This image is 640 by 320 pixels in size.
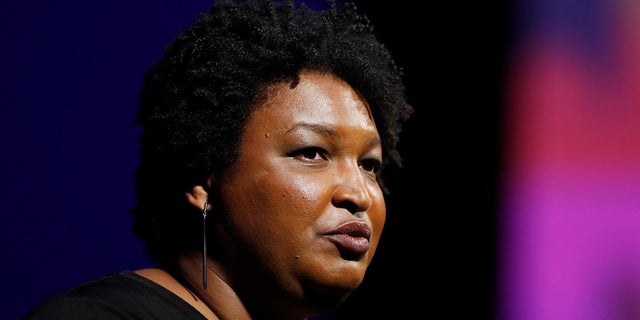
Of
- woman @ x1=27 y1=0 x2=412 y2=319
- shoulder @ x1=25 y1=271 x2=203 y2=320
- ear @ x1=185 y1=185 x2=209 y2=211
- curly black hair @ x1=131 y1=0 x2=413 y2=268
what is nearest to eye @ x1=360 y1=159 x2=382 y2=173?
woman @ x1=27 y1=0 x2=412 y2=319

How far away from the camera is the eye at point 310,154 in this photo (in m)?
1.34

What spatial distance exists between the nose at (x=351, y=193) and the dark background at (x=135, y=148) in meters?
0.66

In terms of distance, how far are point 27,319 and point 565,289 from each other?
1.26 m

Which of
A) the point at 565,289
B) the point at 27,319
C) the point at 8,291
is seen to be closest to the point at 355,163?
the point at 27,319

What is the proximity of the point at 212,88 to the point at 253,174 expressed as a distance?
21 cm

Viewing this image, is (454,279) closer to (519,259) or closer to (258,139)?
(519,259)

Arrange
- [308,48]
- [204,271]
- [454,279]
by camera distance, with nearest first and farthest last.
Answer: [204,271]
[308,48]
[454,279]

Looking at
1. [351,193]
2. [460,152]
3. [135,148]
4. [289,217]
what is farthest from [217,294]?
[460,152]

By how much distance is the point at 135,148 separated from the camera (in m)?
1.85

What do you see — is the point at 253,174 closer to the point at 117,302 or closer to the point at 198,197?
the point at 198,197

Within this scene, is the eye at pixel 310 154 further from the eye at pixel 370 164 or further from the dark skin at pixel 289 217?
the eye at pixel 370 164

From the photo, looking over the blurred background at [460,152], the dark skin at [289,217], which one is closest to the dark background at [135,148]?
the blurred background at [460,152]

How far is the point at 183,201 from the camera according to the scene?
142 cm

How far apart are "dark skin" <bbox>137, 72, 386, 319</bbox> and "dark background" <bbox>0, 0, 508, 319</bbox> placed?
48 cm
